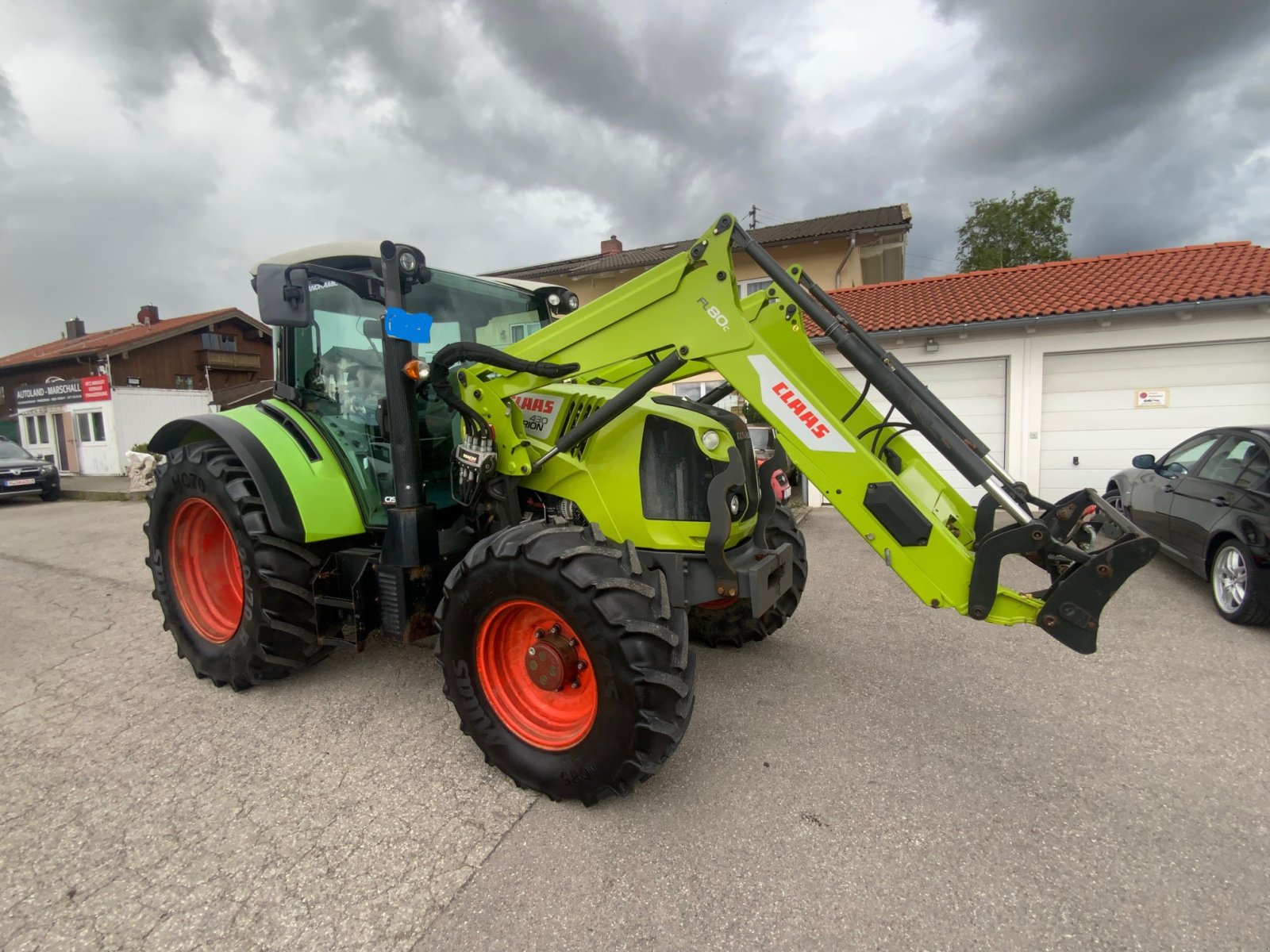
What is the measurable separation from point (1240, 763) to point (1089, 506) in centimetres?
145

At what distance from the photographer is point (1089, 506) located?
246 centimetres

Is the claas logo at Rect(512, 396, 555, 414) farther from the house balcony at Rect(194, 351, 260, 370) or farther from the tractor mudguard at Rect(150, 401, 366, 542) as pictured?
the house balcony at Rect(194, 351, 260, 370)

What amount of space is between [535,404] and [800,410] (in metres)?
1.31

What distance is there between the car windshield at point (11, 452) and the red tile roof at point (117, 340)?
8.19 meters

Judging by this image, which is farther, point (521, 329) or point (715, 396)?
point (521, 329)

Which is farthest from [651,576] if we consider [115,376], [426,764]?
[115,376]

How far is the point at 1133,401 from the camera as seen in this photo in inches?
335

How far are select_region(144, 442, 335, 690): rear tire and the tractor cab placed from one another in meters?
0.47

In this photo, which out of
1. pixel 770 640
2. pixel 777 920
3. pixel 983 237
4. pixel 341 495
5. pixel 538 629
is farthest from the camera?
pixel 983 237

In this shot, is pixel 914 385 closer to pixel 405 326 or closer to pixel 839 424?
pixel 839 424

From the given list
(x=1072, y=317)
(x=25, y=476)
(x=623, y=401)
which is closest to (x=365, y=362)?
(x=623, y=401)

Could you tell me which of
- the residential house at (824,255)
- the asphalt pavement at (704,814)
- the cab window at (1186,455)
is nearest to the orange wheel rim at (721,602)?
the asphalt pavement at (704,814)

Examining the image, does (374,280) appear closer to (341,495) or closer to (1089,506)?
(341,495)

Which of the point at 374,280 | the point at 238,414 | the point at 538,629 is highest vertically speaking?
Answer: the point at 374,280
